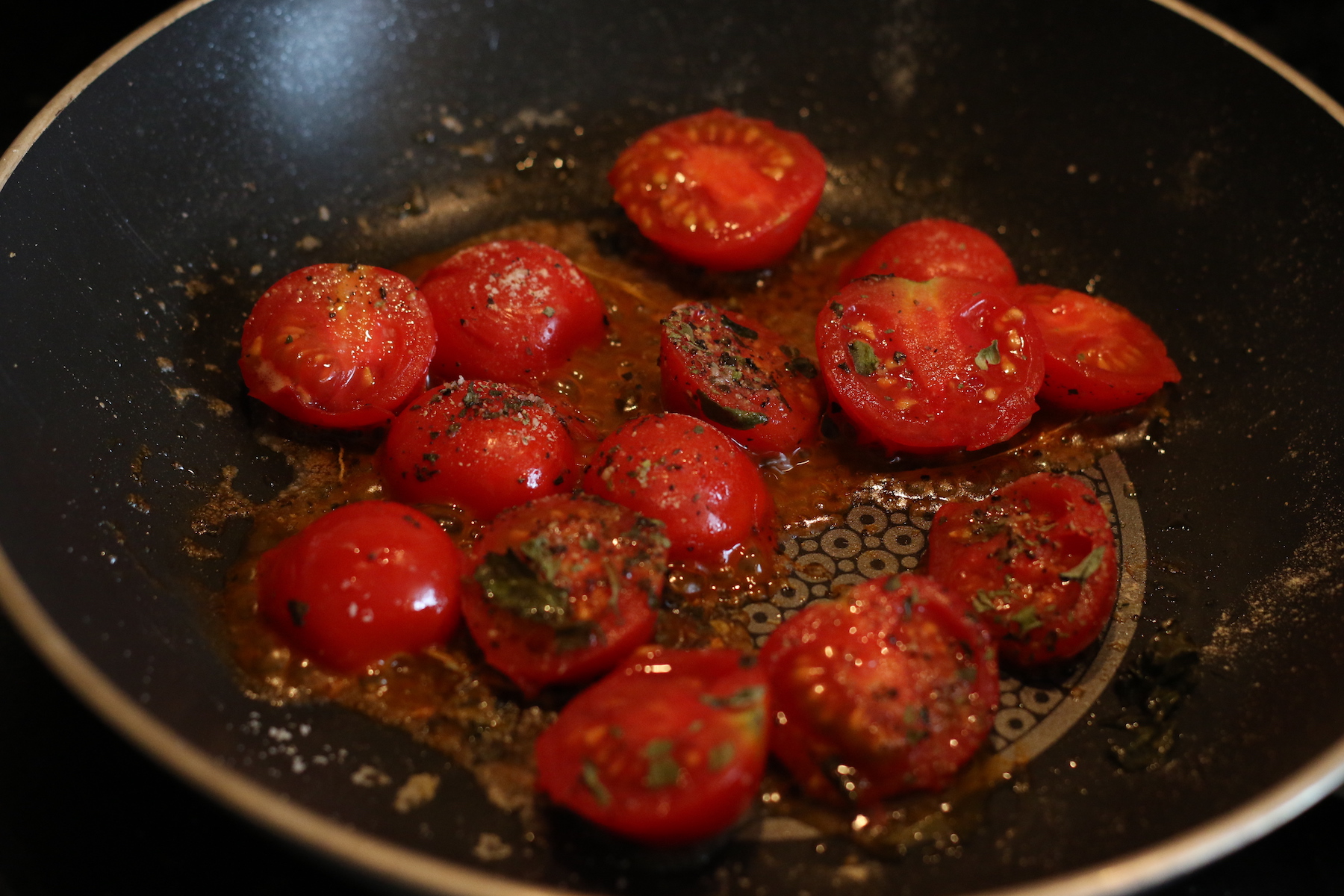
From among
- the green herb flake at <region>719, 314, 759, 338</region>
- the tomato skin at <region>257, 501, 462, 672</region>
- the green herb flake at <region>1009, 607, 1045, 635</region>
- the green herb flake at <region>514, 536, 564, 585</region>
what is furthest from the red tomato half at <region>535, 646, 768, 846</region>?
the green herb flake at <region>719, 314, 759, 338</region>

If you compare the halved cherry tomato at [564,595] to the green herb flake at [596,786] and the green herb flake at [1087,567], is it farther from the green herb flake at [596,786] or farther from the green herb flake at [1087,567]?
the green herb flake at [1087,567]

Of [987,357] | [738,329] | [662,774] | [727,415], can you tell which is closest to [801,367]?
[738,329]

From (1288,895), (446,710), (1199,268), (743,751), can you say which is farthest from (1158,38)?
(446,710)

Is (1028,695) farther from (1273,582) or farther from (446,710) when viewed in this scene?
(446,710)

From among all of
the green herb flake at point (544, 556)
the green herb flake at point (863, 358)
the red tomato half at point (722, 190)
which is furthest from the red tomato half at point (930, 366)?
the green herb flake at point (544, 556)

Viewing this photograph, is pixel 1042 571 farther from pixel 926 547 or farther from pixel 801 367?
pixel 801 367
